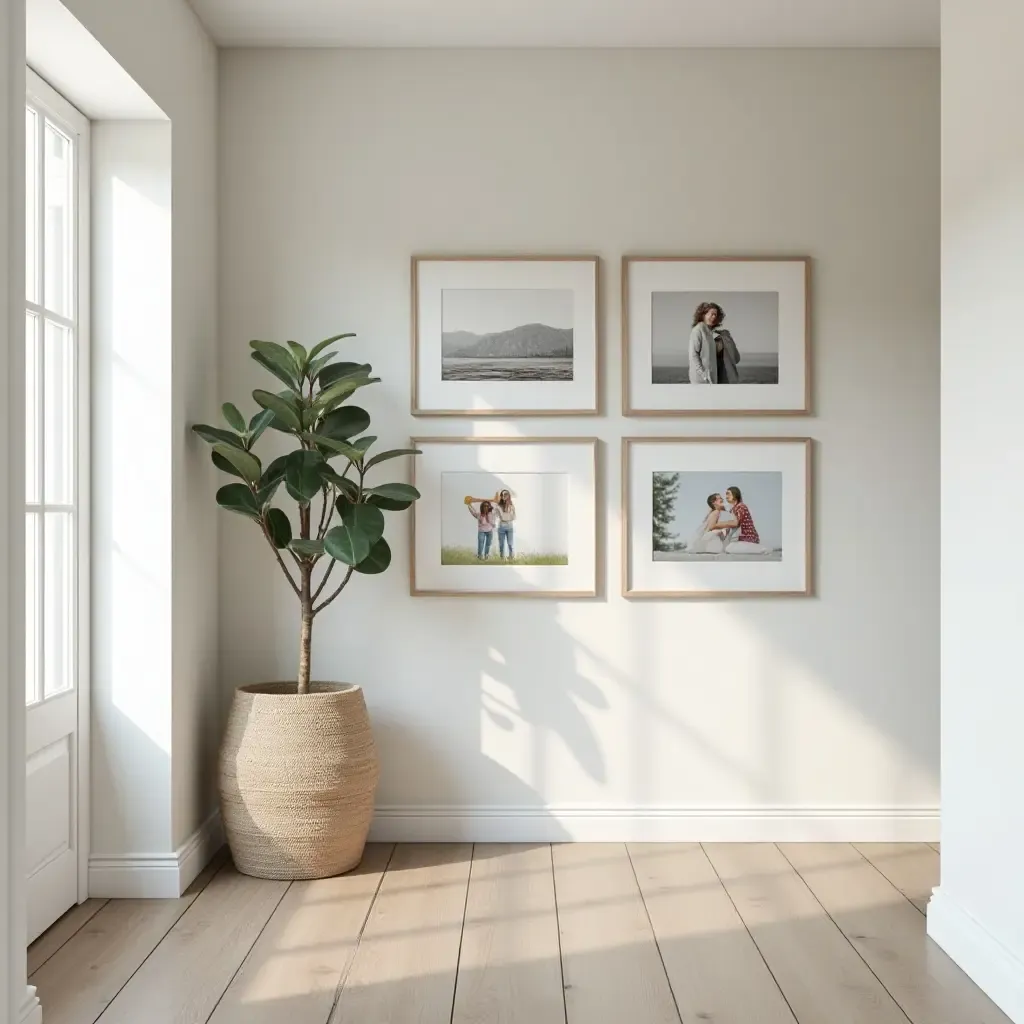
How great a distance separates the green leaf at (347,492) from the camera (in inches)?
133

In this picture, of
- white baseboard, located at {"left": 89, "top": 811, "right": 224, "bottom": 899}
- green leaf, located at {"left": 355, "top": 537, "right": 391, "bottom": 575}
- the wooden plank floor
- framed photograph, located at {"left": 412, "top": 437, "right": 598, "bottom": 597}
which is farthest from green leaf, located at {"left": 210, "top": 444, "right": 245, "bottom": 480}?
the wooden plank floor

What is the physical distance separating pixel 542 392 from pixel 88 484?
57.8 inches

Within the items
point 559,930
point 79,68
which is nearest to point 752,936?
point 559,930

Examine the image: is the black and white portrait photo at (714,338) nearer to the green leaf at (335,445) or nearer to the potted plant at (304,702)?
the potted plant at (304,702)

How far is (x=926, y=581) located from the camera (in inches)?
151

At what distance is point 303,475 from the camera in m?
3.27

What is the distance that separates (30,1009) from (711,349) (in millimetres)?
2732

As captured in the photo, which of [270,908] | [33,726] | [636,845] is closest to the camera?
[33,726]

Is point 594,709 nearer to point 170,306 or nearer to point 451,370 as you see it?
point 451,370

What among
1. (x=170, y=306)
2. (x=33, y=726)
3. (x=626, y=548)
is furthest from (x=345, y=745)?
(x=170, y=306)

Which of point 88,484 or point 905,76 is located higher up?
point 905,76

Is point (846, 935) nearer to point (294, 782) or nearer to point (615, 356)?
point (294, 782)

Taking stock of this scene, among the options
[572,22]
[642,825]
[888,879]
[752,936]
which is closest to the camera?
[752,936]

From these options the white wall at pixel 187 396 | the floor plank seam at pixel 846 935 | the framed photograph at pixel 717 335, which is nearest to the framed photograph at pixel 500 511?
the framed photograph at pixel 717 335
